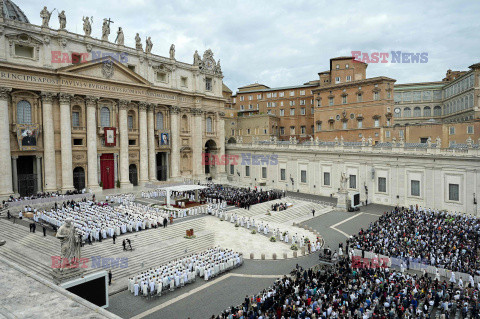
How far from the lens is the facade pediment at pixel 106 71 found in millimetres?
40000

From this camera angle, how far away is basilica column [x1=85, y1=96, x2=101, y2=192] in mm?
41844

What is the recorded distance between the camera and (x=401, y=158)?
38.7m

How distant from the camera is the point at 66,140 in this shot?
39812 millimetres

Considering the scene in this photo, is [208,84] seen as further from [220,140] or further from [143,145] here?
[143,145]

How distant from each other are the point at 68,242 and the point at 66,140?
2777cm

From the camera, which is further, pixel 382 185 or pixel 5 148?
pixel 382 185

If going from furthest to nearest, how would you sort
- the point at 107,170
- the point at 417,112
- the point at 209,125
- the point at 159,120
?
the point at 417,112 → the point at 209,125 → the point at 159,120 → the point at 107,170

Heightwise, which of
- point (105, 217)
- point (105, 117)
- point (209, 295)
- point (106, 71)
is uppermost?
point (106, 71)

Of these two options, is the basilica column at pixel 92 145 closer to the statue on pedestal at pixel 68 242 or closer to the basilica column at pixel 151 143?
the basilica column at pixel 151 143

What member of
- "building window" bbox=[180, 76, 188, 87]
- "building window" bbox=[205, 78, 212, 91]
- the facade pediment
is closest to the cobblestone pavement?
the facade pediment

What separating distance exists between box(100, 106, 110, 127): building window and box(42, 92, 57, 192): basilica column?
258 inches

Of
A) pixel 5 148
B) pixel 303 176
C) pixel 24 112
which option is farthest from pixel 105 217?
pixel 303 176

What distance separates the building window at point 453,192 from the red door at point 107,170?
137 feet

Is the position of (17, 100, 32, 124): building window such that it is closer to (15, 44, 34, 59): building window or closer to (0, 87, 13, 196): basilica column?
(0, 87, 13, 196): basilica column
